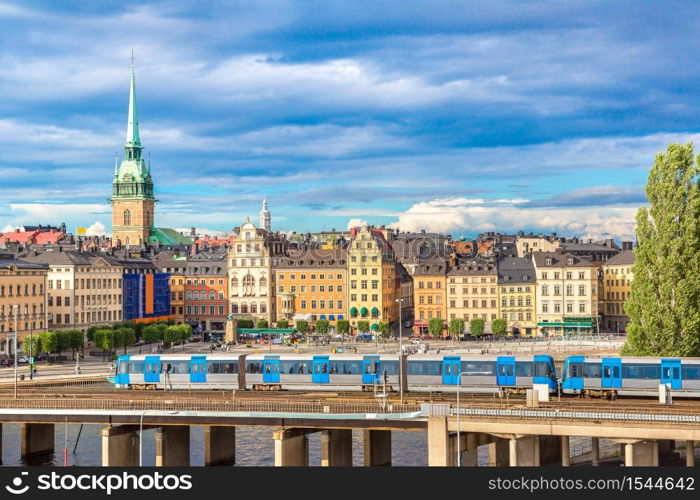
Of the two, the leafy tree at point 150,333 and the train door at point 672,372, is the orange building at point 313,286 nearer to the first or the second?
the leafy tree at point 150,333

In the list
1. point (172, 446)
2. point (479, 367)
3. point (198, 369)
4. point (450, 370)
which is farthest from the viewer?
point (198, 369)

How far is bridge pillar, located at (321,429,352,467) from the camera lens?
72.7m

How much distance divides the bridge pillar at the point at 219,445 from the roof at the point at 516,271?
112 metres

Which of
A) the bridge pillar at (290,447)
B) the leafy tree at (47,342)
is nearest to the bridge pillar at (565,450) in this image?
the bridge pillar at (290,447)

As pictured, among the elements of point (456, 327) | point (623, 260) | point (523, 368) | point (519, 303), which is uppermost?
point (623, 260)

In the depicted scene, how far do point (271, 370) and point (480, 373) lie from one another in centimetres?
1700

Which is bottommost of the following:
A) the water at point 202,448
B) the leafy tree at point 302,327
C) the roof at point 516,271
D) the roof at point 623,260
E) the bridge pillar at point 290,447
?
the water at point 202,448

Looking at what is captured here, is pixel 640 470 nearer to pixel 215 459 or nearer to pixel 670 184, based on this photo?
pixel 215 459

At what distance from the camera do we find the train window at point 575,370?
7969 cm

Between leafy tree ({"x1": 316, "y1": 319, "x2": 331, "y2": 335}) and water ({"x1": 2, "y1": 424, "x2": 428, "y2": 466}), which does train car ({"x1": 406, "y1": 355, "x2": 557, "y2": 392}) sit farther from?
leafy tree ({"x1": 316, "y1": 319, "x2": 331, "y2": 335})

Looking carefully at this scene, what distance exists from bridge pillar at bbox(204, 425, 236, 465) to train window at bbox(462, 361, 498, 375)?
59.6ft

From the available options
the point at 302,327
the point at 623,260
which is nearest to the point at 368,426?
the point at 302,327

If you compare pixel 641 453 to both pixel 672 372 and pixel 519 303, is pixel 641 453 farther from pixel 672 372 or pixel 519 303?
pixel 519 303

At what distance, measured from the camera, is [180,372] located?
3487 inches
